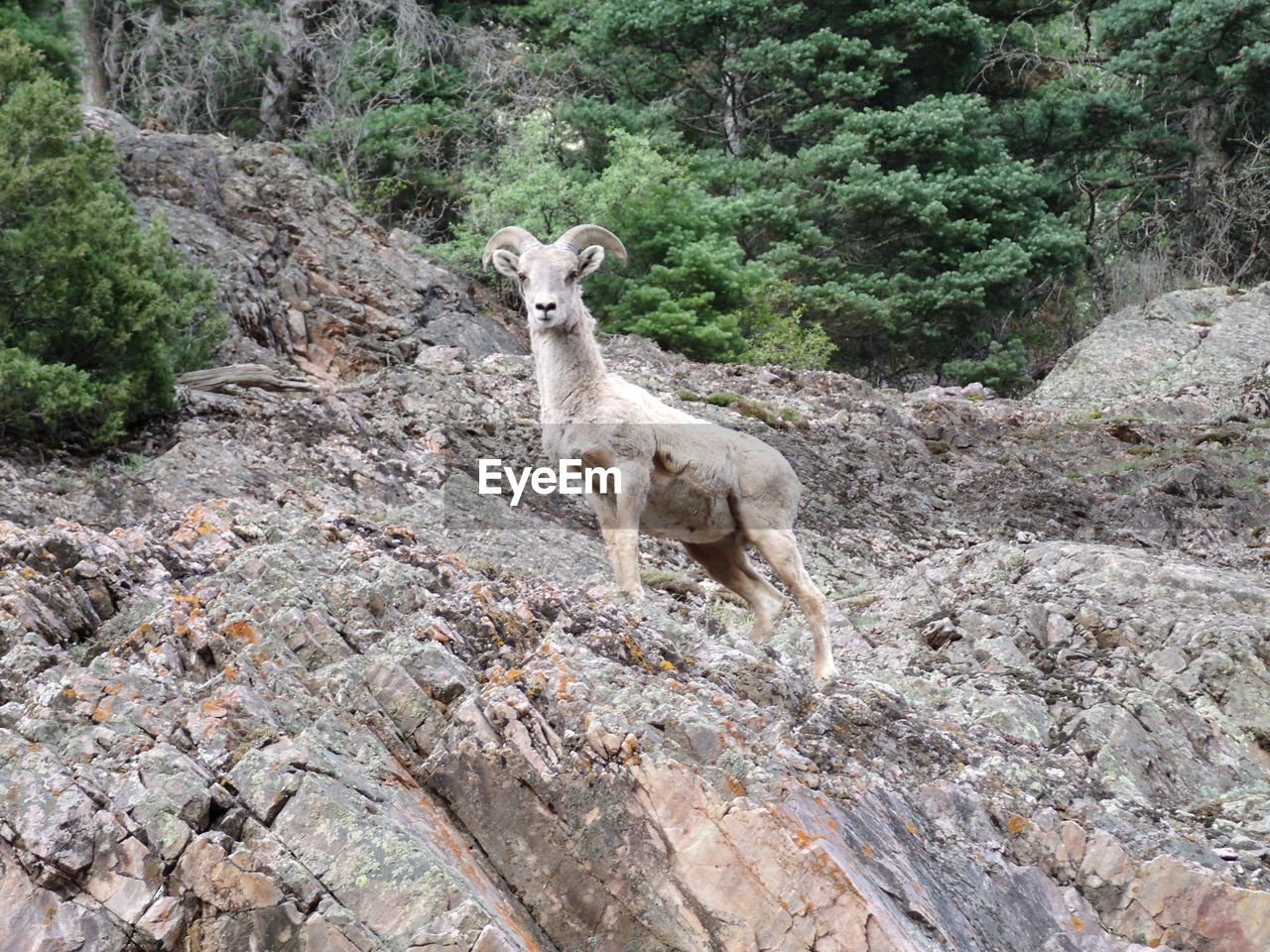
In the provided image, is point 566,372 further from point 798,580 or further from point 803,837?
point 803,837

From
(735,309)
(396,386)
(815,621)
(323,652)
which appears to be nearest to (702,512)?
(815,621)

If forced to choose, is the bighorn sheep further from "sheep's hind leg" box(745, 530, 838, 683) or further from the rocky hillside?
the rocky hillside

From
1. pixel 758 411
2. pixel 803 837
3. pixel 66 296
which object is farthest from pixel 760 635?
pixel 758 411

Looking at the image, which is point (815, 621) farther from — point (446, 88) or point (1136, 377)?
point (446, 88)

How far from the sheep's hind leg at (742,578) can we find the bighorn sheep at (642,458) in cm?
1

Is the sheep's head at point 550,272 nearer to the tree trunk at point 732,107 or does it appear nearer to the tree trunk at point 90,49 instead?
the tree trunk at point 732,107

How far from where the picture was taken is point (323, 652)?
23.8ft

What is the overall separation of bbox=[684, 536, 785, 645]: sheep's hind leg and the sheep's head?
6.10 feet

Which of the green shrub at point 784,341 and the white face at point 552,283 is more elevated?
the white face at point 552,283

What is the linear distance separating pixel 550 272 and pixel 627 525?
1.75 meters

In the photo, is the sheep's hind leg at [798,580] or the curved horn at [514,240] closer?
the sheep's hind leg at [798,580]

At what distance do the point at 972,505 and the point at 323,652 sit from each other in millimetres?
12237

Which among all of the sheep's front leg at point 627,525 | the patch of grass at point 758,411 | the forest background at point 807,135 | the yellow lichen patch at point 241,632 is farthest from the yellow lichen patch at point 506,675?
the forest background at point 807,135

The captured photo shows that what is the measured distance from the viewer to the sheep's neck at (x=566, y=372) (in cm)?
980
